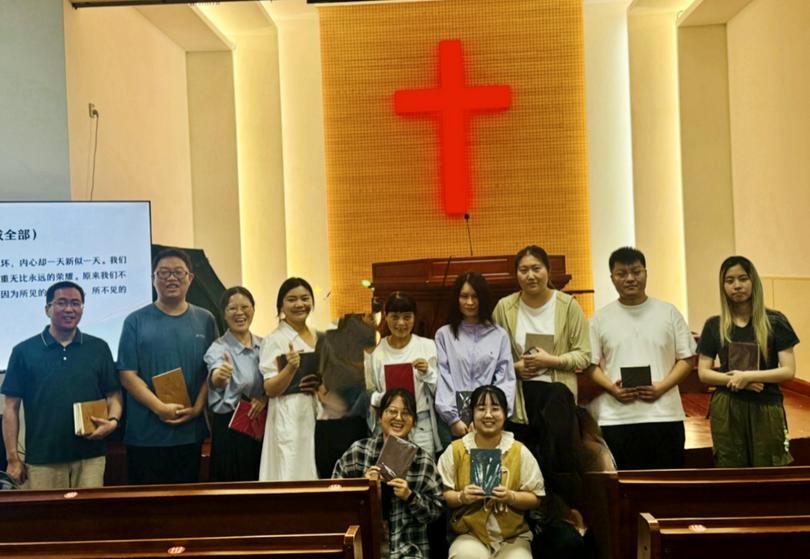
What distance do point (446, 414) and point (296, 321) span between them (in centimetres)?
75

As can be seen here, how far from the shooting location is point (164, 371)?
3.67 metres

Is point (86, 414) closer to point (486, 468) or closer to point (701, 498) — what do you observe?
point (486, 468)

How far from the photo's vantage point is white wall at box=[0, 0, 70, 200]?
4.82 metres

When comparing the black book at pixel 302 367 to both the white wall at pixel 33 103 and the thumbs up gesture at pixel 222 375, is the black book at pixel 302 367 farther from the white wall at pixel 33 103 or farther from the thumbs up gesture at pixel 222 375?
the white wall at pixel 33 103

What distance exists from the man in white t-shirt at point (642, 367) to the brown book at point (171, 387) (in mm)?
1718

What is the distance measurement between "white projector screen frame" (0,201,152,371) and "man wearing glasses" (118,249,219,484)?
1.04 m

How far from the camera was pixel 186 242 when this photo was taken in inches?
291

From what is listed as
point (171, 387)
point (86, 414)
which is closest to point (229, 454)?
point (171, 387)

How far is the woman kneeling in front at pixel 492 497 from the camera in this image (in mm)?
3312

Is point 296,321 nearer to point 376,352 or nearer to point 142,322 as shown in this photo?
point 376,352

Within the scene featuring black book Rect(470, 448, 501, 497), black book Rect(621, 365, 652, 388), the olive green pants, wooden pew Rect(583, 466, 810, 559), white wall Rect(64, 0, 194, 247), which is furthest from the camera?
white wall Rect(64, 0, 194, 247)

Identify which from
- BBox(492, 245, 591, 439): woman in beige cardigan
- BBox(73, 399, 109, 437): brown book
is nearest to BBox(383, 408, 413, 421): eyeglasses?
BBox(492, 245, 591, 439): woman in beige cardigan

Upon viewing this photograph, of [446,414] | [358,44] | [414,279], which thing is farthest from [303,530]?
[358,44]

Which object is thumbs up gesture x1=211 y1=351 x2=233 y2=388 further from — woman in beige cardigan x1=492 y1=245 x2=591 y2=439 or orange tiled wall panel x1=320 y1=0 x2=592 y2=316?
orange tiled wall panel x1=320 y1=0 x2=592 y2=316
